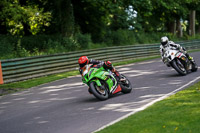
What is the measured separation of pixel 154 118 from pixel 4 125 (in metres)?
3.71

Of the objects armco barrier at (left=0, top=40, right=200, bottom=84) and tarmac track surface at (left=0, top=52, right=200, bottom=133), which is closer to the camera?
tarmac track surface at (left=0, top=52, right=200, bottom=133)

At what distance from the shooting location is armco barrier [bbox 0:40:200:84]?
56.4ft

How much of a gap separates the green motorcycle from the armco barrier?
22.2 feet

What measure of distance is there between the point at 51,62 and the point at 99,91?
31.1ft

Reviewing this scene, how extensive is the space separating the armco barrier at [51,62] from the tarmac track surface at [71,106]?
253 cm

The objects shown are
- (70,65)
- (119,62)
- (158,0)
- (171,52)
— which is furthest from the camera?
(158,0)

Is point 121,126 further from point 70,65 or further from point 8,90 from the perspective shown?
point 70,65

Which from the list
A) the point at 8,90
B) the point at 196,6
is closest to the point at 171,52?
the point at 8,90

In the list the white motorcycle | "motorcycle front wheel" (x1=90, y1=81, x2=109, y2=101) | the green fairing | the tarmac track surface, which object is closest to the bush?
the tarmac track surface

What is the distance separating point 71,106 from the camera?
10422 mm

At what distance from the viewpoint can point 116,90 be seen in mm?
11227

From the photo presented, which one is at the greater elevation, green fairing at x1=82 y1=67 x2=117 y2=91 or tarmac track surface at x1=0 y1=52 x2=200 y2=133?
green fairing at x1=82 y1=67 x2=117 y2=91

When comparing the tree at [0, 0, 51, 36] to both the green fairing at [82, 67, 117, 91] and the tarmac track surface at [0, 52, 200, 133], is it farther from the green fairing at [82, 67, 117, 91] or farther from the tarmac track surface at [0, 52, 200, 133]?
the green fairing at [82, 67, 117, 91]

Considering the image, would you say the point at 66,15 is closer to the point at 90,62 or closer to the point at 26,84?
the point at 26,84
